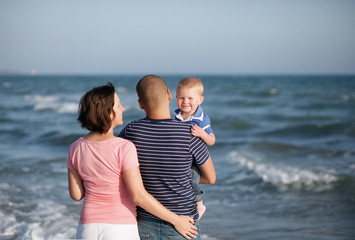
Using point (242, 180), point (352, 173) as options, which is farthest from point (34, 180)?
point (352, 173)

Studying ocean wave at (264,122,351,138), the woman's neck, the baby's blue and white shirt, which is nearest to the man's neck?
the woman's neck

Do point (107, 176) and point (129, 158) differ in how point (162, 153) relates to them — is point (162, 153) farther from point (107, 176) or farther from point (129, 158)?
point (107, 176)

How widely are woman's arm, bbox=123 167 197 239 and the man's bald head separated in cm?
39

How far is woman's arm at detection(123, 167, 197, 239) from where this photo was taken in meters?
2.05

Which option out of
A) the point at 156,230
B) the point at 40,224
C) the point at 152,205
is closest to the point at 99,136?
the point at 152,205

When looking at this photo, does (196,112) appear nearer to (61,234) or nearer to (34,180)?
(61,234)

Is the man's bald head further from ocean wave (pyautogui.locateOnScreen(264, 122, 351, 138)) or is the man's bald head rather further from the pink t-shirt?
ocean wave (pyautogui.locateOnScreen(264, 122, 351, 138))

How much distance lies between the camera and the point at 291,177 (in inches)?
276

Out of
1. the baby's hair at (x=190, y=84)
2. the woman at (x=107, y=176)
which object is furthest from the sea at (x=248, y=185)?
the woman at (x=107, y=176)

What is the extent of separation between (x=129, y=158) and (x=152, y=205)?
0.31 metres

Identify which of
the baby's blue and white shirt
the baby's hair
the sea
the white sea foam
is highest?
the baby's hair

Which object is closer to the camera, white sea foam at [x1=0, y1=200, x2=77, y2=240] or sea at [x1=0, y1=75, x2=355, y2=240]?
white sea foam at [x1=0, y1=200, x2=77, y2=240]

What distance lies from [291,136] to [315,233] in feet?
25.5

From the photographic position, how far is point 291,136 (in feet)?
39.6
